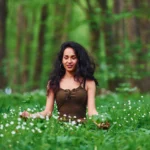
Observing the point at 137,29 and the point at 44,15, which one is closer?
the point at 137,29

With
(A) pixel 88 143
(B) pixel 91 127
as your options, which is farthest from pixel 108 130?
(A) pixel 88 143

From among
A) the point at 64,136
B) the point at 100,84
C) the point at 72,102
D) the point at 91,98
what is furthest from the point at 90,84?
the point at 100,84

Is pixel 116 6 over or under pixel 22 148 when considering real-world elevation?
over

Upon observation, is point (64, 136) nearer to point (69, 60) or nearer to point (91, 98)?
point (91, 98)

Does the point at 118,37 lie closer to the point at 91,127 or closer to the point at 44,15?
the point at 44,15

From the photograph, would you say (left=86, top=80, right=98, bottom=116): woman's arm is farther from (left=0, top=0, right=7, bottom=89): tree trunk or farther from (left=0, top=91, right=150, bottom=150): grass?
(left=0, top=0, right=7, bottom=89): tree trunk

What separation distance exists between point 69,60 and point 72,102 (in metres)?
0.57

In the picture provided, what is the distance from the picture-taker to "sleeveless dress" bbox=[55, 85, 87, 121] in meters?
7.15

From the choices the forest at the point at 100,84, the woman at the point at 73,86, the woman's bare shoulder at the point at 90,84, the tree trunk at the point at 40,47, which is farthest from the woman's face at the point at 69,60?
the tree trunk at the point at 40,47

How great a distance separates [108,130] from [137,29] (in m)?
12.1

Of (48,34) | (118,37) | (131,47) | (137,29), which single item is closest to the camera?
(131,47)

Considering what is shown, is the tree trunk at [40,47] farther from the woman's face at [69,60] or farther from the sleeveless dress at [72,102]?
the sleeveless dress at [72,102]

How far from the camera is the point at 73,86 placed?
721cm

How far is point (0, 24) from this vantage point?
20594 mm
